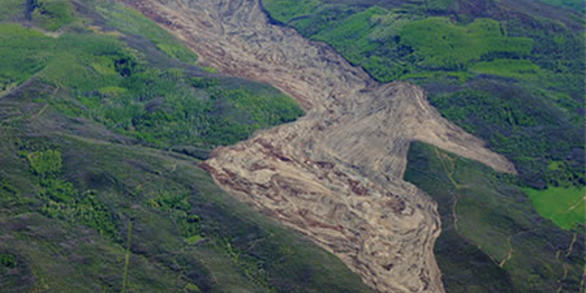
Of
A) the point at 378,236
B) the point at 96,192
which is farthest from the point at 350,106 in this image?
the point at 96,192

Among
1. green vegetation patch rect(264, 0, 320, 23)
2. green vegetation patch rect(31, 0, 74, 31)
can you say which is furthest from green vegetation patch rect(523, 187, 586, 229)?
green vegetation patch rect(31, 0, 74, 31)

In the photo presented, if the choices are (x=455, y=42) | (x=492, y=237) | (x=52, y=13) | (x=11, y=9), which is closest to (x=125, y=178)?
(x=492, y=237)

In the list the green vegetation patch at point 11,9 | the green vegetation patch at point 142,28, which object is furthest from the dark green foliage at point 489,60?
the green vegetation patch at point 11,9

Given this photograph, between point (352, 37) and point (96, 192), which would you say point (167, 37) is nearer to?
point (352, 37)

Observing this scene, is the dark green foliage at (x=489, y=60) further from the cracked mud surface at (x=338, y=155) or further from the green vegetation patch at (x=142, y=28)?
the green vegetation patch at (x=142, y=28)

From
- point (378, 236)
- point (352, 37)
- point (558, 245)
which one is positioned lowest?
point (378, 236)

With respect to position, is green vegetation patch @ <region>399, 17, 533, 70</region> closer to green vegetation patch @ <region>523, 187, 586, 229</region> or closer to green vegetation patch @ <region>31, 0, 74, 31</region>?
green vegetation patch @ <region>523, 187, 586, 229</region>

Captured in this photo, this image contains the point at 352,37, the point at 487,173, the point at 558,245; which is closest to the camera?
the point at 558,245
